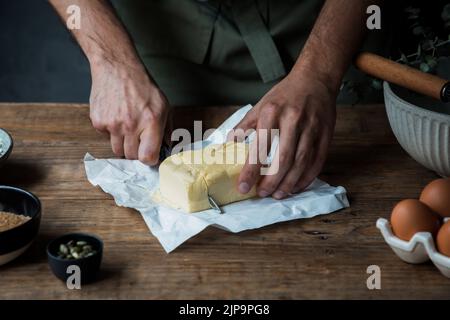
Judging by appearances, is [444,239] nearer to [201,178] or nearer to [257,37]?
[201,178]

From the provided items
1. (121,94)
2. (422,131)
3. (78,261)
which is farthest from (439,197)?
(121,94)

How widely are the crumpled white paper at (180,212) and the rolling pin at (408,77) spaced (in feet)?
0.79

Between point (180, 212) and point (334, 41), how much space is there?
576mm

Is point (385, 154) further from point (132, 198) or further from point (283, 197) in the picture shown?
point (132, 198)

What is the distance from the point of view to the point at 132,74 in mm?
1562

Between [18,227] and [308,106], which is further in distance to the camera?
[308,106]

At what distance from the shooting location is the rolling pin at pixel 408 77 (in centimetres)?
128

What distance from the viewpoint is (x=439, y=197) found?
119 centimetres

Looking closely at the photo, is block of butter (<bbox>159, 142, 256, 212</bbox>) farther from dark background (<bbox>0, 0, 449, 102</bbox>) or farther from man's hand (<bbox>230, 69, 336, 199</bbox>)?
dark background (<bbox>0, 0, 449, 102</bbox>)

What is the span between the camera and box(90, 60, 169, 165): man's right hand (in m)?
1.48

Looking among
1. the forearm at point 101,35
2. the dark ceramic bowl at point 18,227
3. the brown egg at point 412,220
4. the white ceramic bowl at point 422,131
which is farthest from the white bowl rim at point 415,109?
the dark ceramic bowl at point 18,227

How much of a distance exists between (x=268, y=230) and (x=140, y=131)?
383 millimetres
